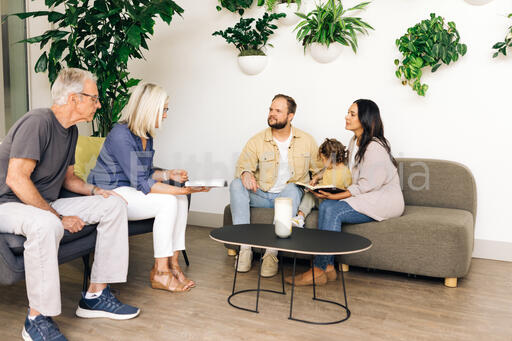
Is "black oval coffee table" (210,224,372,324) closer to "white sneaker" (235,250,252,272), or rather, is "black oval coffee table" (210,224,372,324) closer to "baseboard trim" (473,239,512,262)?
"white sneaker" (235,250,252,272)

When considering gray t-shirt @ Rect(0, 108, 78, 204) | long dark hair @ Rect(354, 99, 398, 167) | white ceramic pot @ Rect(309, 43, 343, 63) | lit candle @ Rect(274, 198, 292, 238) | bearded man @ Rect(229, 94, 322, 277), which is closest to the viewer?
gray t-shirt @ Rect(0, 108, 78, 204)

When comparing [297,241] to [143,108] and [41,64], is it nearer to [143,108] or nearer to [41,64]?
[143,108]

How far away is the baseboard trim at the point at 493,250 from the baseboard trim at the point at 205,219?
7.08 ft

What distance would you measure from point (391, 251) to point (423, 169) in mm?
810

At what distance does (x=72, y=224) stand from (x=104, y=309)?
0.45 m

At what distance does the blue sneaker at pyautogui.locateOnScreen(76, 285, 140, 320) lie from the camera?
2277mm

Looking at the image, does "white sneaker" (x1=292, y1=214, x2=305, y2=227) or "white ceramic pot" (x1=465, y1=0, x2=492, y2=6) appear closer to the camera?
"white sneaker" (x1=292, y1=214, x2=305, y2=227)

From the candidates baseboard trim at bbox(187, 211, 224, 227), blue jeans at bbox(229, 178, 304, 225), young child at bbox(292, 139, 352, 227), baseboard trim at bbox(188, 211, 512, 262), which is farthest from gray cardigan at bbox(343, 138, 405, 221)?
baseboard trim at bbox(187, 211, 224, 227)

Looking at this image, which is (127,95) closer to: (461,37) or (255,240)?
(255,240)

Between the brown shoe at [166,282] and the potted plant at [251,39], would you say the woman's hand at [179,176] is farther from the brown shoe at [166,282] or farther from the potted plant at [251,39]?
the potted plant at [251,39]

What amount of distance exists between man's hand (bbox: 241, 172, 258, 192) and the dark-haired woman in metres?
0.49

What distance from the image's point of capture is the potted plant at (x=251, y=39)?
3973mm

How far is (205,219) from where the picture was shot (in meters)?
4.49

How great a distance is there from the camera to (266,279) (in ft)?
9.64
